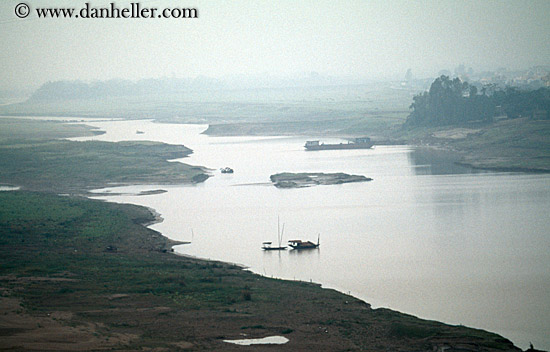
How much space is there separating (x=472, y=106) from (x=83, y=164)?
34249mm

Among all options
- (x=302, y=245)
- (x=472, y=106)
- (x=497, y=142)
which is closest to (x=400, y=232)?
(x=302, y=245)

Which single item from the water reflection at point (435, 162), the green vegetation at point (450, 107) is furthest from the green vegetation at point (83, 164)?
the green vegetation at point (450, 107)

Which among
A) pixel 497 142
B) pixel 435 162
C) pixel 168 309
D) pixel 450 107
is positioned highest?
pixel 450 107

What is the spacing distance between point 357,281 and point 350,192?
16978mm

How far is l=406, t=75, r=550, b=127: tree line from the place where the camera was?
61906mm

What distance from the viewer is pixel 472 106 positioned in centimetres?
6575

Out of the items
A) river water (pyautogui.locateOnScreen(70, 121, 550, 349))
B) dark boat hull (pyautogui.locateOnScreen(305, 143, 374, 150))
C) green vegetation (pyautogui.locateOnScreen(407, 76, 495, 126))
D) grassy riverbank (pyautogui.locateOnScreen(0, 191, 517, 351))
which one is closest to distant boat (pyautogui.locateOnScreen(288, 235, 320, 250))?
river water (pyautogui.locateOnScreen(70, 121, 550, 349))

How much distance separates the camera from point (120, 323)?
52.2ft

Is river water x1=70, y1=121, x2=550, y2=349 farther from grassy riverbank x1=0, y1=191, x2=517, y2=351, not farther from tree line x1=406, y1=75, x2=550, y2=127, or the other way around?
tree line x1=406, y1=75, x2=550, y2=127

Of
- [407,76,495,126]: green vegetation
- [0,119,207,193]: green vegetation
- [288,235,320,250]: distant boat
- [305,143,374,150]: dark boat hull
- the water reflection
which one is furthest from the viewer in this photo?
[407,76,495,126]: green vegetation

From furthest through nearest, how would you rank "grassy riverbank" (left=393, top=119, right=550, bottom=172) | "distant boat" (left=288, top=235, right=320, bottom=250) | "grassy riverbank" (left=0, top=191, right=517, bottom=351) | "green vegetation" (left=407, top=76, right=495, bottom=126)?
"green vegetation" (left=407, top=76, right=495, bottom=126)
"grassy riverbank" (left=393, top=119, right=550, bottom=172)
"distant boat" (left=288, top=235, right=320, bottom=250)
"grassy riverbank" (left=0, top=191, right=517, bottom=351)

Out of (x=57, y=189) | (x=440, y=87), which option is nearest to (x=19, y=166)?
(x=57, y=189)

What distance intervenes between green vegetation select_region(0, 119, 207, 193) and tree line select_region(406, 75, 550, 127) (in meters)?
23.4

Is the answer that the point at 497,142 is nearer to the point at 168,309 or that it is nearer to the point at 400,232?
the point at 400,232
